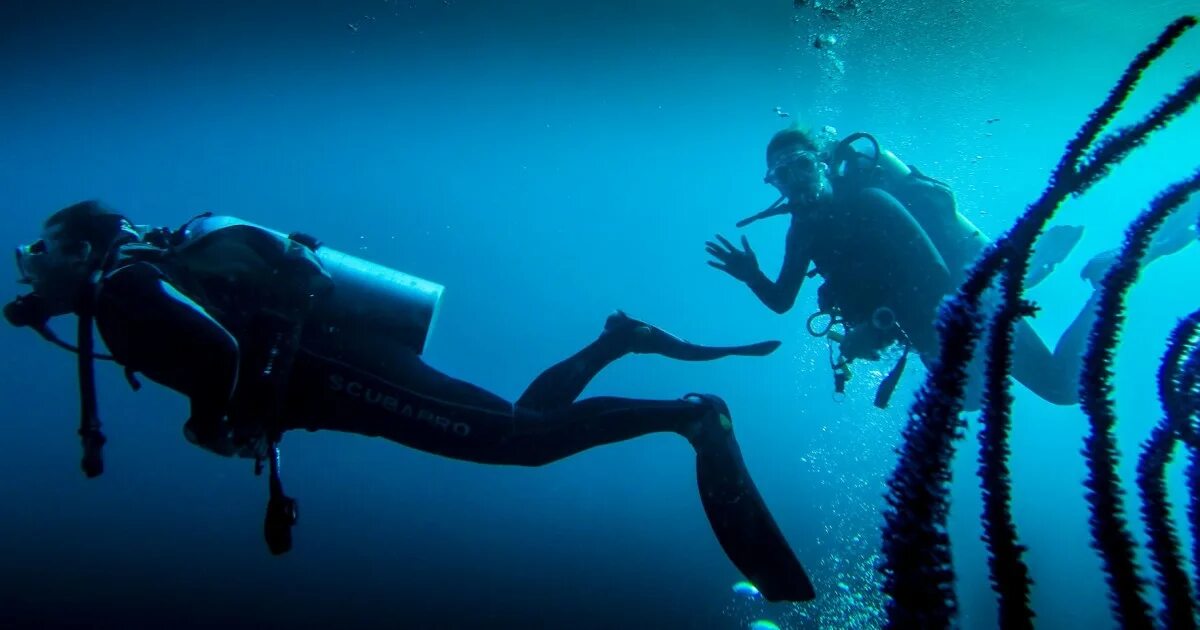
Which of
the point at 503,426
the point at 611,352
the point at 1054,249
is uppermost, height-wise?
the point at 1054,249

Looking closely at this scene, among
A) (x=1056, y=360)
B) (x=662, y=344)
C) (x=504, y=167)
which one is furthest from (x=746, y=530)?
(x=504, y=167)

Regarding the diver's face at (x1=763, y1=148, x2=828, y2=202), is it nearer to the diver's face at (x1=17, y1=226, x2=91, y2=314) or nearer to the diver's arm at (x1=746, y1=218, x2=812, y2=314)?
the diver's arm at (x1=746, y1=218, x2=812, y2=314)

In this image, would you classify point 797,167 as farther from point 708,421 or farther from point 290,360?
point 290,360

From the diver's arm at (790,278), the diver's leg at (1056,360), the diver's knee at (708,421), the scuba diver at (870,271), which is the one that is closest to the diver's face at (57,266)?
the diver's knee at (708,421)

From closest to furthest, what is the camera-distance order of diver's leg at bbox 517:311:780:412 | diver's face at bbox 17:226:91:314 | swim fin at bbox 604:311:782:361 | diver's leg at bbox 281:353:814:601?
diver's face at bbox 17:226:91:314, diver's leg at bbox 281:353:814:601, diver's leg at bbox 517:311:780:412, swim fin at bbox 604:311:782:361

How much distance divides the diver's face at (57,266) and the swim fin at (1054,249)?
9413mm

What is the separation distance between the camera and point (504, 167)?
1960 inches

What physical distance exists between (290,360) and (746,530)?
120 inches

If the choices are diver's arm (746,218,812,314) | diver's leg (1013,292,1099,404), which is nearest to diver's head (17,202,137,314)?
diver's arm (746,218,812,314)

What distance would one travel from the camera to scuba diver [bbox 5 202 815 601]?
3.16 meters

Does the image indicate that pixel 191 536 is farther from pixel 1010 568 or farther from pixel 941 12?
pixel 941 12

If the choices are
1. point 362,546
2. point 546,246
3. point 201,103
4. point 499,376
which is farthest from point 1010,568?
point 546,246

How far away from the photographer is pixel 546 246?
8131 cm

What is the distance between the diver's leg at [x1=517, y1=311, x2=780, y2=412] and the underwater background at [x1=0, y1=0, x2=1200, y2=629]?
3.34 metres
